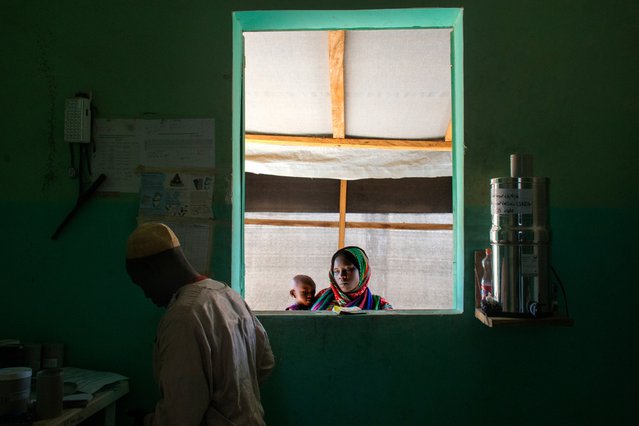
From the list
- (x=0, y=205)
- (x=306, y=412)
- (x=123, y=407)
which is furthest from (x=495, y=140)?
(x=0, y=205)

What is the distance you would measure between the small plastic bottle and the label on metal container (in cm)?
23

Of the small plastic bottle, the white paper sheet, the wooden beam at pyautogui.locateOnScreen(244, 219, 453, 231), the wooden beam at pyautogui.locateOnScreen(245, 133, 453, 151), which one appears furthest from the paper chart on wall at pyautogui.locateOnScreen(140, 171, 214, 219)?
the wooden beam at pyautogui.locateOnScreen(244, 219, 453, 231)

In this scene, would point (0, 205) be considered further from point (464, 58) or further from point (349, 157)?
point (349, 157)

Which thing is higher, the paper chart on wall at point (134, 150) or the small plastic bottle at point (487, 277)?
the paper chart on wall at point (134, 150)

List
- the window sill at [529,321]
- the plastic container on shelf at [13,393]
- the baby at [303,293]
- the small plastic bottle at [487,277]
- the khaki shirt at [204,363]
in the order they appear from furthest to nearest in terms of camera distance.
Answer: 1. the baby at [303,293]
2. the small plastic bottle at [487,277]
3. the window sill at [529,321]
4. the plastic container on shelf at [13,393]
5. the khaki shirt at [204,363]

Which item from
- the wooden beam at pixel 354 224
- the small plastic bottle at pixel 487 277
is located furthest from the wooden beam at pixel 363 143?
the small plastic bottle at pixel 487 277

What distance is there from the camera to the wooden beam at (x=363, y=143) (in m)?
4.43

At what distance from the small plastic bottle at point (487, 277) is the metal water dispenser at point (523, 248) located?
0.36 ft

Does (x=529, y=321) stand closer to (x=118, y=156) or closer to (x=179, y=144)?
(x=179, y=144)

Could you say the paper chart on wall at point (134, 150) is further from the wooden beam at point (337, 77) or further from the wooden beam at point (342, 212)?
the wooden beam at point (342, 212)

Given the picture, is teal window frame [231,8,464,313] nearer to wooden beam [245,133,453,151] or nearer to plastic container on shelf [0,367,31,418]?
plastic container on shelf [0,367,31,418]

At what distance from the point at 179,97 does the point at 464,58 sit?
1198 mm

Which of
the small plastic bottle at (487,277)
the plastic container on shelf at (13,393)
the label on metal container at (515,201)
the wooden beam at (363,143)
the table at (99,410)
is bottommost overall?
the table at (99,410)

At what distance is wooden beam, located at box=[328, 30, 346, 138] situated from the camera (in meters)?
3.37
